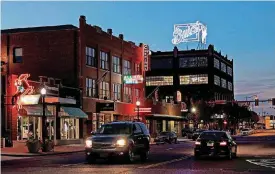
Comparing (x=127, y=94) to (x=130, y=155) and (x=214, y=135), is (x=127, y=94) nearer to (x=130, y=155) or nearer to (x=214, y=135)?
(x=214, y=135)

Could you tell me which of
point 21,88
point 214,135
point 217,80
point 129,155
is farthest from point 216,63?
point 129,155

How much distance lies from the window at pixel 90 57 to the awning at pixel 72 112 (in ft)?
19.2

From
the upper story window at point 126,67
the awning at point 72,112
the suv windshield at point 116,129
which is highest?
the upper story window at point 126,67

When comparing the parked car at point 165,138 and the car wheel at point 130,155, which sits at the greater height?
the car wheel at point 130,155

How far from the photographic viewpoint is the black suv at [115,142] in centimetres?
2205

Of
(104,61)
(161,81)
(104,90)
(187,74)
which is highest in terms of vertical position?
(187,74)

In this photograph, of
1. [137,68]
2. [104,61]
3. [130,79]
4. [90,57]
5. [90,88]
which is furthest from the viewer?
[137,68]

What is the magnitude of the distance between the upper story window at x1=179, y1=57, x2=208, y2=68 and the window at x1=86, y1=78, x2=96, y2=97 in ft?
255

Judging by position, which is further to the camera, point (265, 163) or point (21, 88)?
point (21, 88)

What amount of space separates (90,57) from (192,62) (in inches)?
3095

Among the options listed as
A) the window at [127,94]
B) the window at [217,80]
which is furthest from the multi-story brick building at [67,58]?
the window at [217,80]

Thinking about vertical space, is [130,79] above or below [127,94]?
above

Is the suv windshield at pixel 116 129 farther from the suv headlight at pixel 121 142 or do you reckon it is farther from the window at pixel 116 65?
the window at pixel 116 65

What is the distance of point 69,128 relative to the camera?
4781 centimetres
